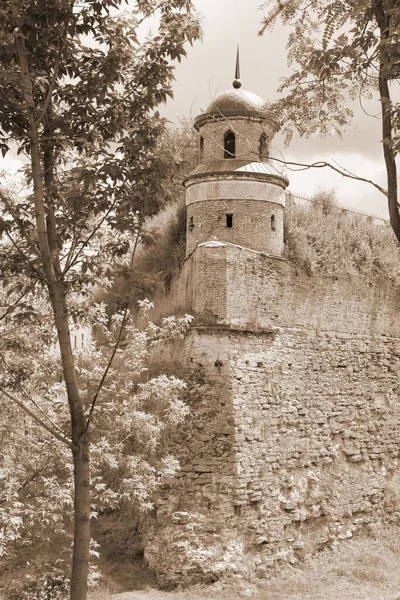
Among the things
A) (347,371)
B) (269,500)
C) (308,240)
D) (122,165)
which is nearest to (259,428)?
(269,500)

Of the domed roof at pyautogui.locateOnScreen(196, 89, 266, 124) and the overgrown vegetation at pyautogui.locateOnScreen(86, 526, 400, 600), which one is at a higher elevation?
the domed roof at pyautogui.locateOnScreen(196, 89, 266, 124)

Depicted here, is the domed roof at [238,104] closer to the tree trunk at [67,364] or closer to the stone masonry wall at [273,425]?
the stone masonry wall at [273,425]

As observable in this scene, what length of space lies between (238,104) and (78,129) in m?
9.91

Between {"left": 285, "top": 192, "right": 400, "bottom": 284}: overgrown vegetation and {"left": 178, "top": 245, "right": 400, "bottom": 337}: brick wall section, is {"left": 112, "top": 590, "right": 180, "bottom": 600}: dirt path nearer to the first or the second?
{"left": 178, "top": 245, "right": 400, "bottom": 337}: brick wall section

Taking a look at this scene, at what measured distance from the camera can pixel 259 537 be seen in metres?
15.0

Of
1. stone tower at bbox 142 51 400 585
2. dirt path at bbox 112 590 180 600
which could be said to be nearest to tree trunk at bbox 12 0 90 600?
dirt path at bbox 112 590 180 600

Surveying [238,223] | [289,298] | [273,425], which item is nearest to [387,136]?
[238,223]

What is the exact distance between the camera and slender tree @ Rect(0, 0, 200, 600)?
669 cm

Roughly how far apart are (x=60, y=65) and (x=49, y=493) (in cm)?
634

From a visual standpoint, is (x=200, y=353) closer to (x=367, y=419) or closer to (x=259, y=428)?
Answer: (x=259, y=428)

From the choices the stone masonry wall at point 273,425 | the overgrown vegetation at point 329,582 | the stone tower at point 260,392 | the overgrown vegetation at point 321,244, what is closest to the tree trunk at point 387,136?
the stone tower at point 260,392

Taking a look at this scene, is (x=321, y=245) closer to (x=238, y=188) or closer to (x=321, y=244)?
(x=321, y=244)

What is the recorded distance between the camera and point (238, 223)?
16375mm

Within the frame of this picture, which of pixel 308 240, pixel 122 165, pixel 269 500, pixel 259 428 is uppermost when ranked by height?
pixel 308 240
